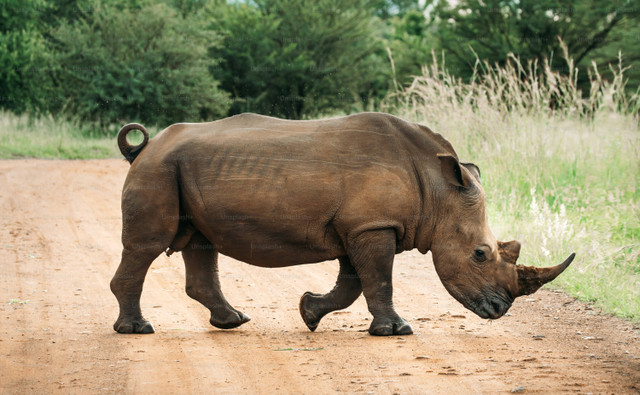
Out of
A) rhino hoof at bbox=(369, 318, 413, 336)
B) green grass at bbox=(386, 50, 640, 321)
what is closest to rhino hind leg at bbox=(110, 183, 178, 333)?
rhino hoof at bbox=(369, 318, 413, 336)

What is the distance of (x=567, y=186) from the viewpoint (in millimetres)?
10367

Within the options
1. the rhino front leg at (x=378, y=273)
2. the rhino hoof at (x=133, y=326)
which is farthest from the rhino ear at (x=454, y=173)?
the rhino hoof at (x=133, y=326)

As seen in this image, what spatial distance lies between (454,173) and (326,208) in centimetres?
93

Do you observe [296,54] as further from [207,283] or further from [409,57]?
[207,283]

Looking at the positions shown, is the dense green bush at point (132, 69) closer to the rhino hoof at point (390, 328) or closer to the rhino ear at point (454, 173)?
the rhino ear at point (454, 173)

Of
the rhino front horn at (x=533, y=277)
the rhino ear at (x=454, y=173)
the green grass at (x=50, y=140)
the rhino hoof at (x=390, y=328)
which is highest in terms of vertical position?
the rhino ear at (x=454, y=173)

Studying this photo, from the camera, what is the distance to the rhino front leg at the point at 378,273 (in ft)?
18.8

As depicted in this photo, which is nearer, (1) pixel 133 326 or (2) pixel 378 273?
(2) pixel 378 273

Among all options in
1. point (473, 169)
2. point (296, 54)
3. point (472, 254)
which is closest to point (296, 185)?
point (472, 254)

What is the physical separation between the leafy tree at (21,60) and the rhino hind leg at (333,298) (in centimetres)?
2101

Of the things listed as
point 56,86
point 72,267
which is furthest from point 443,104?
point 56,86

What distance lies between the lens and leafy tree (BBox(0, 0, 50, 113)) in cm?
2541

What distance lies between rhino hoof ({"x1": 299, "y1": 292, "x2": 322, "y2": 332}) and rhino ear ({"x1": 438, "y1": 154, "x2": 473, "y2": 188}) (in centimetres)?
124

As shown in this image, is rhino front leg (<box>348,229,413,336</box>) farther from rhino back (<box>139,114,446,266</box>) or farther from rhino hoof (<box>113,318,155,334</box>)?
rhino hoof (<box>113,318,155,334</box>)
